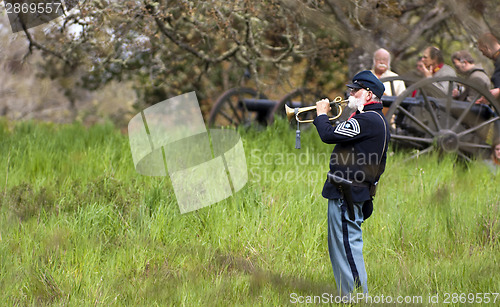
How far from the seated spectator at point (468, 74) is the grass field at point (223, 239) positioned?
3.75 feet

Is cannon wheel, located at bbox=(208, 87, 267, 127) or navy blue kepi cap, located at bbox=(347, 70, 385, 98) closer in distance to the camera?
navy blue kepi cap, located at bbox=(347, 70, 385, 98)

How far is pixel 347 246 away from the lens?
3115 mm

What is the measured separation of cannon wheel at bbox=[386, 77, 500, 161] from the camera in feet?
20.1

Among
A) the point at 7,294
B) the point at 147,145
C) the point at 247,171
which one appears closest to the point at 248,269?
the point at 7,294

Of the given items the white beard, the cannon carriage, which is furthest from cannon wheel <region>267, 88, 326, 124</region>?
the white beard

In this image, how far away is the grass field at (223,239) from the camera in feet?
11.1

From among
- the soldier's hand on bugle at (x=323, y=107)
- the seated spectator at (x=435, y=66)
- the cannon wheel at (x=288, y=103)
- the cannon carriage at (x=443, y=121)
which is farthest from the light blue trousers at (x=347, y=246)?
the cannon wheel at (x=288, y=103)

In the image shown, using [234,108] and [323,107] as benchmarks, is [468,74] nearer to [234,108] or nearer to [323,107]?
[234,108]

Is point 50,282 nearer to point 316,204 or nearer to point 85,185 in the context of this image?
point 85,185

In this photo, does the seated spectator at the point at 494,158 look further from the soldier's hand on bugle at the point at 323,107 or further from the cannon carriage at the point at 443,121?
the soldier's hand on bugle at the point at 323,107

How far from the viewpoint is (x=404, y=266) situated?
372 cm

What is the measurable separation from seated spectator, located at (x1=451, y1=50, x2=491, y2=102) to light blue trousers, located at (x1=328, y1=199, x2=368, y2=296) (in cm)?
378

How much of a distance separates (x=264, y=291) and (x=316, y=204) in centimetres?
151

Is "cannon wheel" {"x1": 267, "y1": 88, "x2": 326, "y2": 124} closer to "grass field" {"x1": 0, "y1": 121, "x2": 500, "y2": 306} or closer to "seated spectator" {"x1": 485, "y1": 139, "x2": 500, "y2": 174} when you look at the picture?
"grass field" {"x1": 0, "y1": 121, "x2": 500, "y2": 306}
